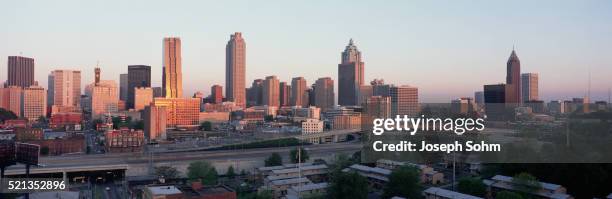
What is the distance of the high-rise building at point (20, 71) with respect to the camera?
143 ft

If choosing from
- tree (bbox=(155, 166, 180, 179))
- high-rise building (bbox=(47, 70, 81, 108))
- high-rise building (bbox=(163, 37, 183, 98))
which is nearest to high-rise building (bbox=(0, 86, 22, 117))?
high-rise building (bbox=(163, 37, 183, 98))

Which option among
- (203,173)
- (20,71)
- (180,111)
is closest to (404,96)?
(180,111)

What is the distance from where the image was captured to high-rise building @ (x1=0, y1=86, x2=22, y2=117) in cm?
3419

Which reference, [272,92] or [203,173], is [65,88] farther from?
[203,173]

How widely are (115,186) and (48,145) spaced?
21.9ft

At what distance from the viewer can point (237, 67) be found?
175ft

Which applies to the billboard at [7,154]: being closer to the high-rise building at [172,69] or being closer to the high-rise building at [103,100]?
the high-rise building at [172,69]

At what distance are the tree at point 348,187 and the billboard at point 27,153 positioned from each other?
16.8ft

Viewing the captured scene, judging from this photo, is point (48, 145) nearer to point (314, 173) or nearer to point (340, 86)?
point (314, 173)

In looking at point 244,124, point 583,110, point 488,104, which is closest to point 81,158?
point 244,124

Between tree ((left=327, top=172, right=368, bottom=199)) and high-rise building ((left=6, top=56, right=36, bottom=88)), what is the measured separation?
4355 cm

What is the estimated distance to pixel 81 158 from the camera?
14758 mm

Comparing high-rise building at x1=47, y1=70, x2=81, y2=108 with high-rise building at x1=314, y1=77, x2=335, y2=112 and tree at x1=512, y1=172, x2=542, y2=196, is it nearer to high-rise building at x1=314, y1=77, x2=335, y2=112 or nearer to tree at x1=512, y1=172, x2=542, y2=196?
high-rise building at x1=314, y1=77, x2=335, y2=112

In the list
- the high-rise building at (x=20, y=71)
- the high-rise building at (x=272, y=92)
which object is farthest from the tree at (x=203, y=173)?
the high-rise building at (x=272, y=92)
